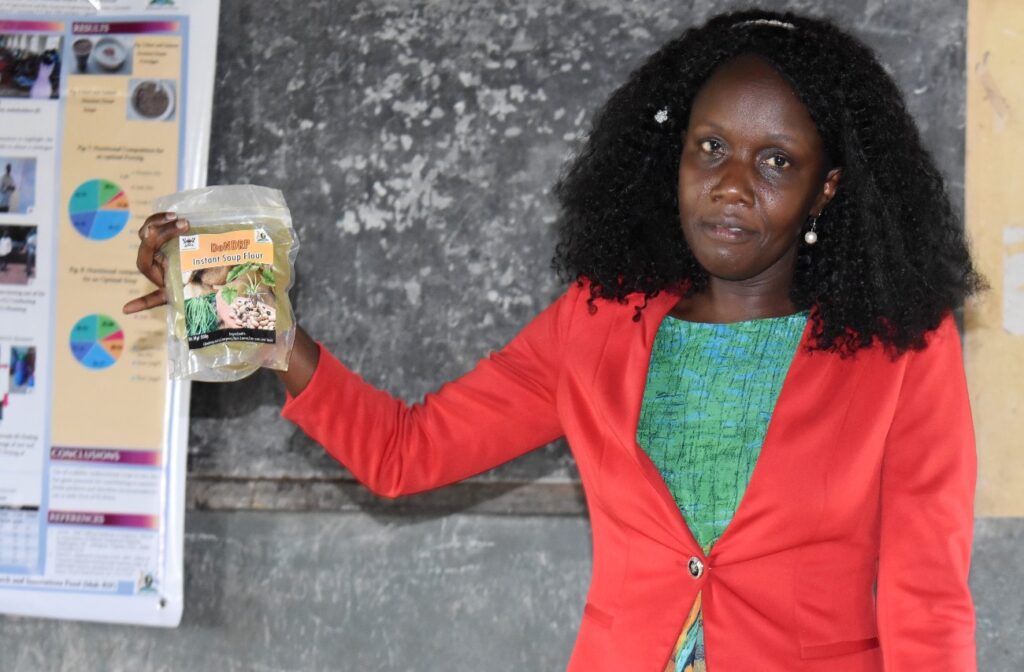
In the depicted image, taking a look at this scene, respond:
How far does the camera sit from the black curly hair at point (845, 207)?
1.45 meters

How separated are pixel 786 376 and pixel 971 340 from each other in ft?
3.18

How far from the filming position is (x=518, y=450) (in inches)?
65.6

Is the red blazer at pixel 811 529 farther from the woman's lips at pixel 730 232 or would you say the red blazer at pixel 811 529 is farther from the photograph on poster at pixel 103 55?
the photograph on poster at pixel 103 55

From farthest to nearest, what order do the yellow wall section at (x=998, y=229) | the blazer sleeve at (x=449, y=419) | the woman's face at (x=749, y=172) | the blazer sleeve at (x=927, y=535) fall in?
the yellow wall section at (x=998, y=229), the blazer sleeve at (x=449, y=419), the woman's face at (x=749, y=172), the blazer sleeve at (x=927, y=535)

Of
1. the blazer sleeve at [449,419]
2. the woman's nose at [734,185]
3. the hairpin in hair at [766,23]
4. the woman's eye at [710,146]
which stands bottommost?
the blazer sleeve at [449,419]

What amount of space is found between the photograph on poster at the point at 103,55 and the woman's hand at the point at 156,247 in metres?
0.95

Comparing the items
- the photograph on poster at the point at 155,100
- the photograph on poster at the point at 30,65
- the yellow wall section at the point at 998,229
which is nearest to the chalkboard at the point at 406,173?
the photograph on poster at the point at 155,100

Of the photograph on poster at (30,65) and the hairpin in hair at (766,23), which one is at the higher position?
the hairpin in hair at (766,23)

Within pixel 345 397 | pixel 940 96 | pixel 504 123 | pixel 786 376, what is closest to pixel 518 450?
pixel 345 397

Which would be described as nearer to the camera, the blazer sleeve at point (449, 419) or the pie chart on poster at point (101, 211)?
the blazer sleeve at point (449, 419)

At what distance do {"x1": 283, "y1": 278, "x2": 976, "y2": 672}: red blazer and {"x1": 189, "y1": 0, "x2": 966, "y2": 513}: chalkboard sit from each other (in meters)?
0.81

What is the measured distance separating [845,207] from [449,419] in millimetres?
642

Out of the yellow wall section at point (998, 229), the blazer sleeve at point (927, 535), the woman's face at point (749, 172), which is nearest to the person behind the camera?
the blazer sleeve at point (927, 535)

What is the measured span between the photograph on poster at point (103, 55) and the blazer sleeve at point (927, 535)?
1676 millimetres
